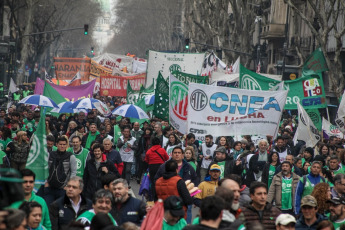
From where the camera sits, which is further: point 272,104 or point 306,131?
point 306,131

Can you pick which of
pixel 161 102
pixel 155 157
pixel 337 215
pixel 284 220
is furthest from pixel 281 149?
pixel 284 220

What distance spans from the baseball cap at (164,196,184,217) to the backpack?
10.7 ft

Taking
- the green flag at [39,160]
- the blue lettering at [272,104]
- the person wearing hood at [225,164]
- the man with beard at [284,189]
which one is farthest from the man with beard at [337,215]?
the blue lettering at [272,104]

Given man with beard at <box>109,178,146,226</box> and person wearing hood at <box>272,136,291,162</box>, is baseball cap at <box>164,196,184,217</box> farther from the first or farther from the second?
person wearing hood at <box>272,136,291,162</box>

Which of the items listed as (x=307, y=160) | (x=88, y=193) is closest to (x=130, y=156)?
(x=307, y=160)

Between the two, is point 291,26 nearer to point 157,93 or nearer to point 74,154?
point 157,93

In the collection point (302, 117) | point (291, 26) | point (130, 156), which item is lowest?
point (130, 156)

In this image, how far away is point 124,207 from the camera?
7.14 metres

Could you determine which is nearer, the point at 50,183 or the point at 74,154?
the point at 50,183

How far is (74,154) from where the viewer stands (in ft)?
34.9

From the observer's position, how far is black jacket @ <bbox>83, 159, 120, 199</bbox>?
9867 millimetres

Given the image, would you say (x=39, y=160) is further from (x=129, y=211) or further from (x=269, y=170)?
(x=269, y=170)

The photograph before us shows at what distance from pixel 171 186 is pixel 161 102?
25.7 ft

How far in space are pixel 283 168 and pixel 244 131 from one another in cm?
279
